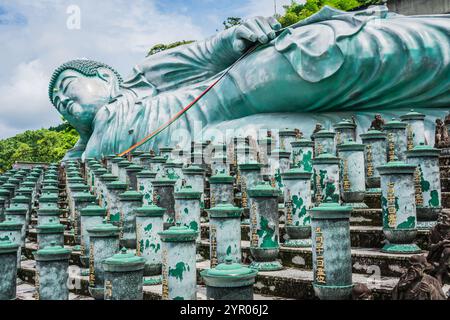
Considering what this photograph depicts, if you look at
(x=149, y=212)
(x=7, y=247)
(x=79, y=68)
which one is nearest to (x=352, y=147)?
(x=149, y=212)

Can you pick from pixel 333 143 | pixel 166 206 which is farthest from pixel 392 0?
pixel 166 206

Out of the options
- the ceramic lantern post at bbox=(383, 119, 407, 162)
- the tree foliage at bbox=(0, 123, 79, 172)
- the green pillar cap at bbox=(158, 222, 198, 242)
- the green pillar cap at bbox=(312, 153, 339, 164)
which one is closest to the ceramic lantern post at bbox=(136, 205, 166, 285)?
the green pillar cap at bbox=(158, 222, 198, 242)

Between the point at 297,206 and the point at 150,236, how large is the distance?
37.9 inches

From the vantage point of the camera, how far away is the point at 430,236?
106 inches

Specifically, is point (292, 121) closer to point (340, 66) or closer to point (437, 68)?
point (340, 66)

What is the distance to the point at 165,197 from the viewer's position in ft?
12.8

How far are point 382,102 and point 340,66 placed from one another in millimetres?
694

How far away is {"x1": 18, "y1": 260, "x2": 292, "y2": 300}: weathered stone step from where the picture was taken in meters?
2.90

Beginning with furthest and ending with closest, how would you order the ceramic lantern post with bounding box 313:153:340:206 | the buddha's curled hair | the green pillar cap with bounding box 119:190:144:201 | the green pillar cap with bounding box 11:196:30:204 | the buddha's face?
the buddha's curled hair < the buddha's face < the green pillar cap with bounding box 11:196:30:204 < the green pillar cap with bounding box 119:190:144:201 < the ceramic lantern post with bounding box 313:153:340:206

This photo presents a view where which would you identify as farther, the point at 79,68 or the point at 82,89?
the point at 79,68

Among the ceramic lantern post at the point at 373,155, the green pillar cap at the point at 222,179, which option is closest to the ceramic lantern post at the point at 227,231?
the green pillar cap at the point at 222,179

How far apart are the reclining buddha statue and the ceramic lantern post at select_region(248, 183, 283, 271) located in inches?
123

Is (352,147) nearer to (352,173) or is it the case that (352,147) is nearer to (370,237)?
(352,173)

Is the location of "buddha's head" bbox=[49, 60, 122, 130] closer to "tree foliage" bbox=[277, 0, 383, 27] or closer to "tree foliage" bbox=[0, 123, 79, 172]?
"tree foliage" bbox=[277, 0, 383, 27]
